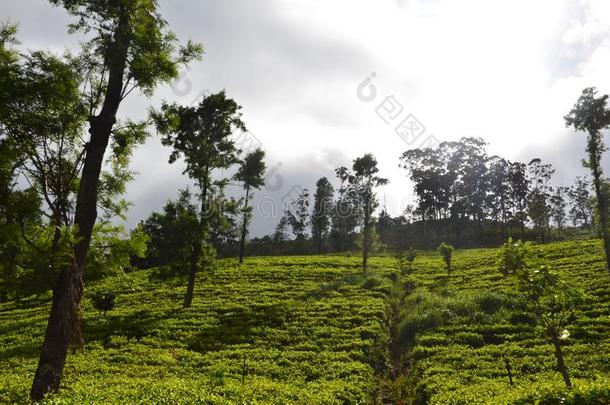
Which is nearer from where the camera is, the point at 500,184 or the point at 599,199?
the point at 599,199

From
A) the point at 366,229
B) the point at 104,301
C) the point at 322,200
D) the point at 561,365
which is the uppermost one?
the point at 322,200

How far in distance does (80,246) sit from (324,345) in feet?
59.8

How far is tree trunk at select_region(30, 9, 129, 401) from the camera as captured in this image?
34.7ft

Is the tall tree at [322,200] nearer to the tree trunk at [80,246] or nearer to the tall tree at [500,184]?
the tall tree at [500,184]

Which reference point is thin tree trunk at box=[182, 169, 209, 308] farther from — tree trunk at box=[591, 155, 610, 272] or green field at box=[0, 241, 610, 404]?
tree trunk at box=[591, 155, 610, 272]

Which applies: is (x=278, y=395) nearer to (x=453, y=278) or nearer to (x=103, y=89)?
(x=103, y=89)

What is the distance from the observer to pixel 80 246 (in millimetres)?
11352

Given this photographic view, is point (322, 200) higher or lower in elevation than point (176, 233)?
higher

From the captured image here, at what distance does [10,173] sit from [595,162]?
44.7 m

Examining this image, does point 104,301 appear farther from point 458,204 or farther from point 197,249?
point 458,204

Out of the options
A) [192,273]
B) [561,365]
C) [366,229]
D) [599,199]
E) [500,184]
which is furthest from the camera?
[500,184]

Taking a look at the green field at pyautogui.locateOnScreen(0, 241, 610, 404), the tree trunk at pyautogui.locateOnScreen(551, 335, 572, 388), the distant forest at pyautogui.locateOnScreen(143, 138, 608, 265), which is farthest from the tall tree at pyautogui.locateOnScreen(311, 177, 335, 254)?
the tree trunk at pyautogui.locateOnScreen(551, 335, 572, 388)

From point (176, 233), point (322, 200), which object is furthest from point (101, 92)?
point (322, 200)

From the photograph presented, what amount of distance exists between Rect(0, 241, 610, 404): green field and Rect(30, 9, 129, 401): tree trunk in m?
1.47
